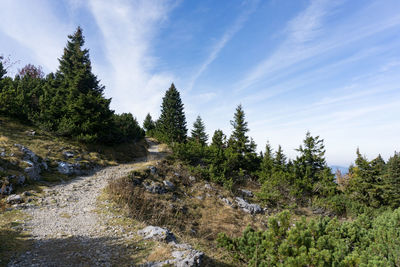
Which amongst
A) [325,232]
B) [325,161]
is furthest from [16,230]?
[325,161]

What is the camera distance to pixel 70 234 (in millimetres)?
6348

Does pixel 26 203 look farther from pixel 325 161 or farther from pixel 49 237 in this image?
pixel 325 161

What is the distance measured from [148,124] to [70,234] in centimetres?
4786

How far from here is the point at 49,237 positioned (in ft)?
19.7

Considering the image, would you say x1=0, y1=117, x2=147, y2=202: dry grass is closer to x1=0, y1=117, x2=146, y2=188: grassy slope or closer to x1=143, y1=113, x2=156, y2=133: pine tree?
x1=0, y1=117, x2=146, y2=188: grassy slope

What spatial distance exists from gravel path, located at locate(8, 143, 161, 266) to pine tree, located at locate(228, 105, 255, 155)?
61.4 ft

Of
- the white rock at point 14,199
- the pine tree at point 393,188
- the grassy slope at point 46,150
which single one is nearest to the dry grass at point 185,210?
the white rock at point 14,199

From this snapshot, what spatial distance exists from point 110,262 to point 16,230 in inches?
154

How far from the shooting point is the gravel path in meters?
5.02

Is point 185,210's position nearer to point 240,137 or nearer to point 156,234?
point 156,234

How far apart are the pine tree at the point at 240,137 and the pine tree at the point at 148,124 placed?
3120 centimetres

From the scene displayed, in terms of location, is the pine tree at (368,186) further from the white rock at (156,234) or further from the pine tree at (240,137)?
the white rock at (156,234)

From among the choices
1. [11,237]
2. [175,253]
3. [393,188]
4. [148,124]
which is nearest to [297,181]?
[393,188]

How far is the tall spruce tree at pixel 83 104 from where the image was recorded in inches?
687
